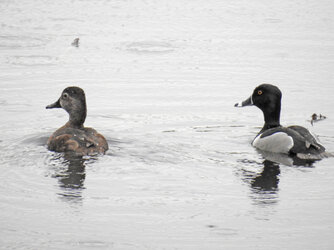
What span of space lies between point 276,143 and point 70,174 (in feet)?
13.1

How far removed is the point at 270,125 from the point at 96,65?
6034mm

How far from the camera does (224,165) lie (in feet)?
34.8

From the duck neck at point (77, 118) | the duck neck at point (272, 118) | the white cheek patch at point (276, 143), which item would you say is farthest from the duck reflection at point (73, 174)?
the duck neck at point (272, 118)

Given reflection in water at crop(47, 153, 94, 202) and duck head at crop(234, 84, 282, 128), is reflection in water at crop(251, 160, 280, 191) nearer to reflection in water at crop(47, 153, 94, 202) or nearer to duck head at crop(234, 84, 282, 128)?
duck head at crop(234, 84, 282, 128)

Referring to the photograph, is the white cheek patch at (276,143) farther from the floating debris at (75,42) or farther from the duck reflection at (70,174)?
the floating debris at (75,42)

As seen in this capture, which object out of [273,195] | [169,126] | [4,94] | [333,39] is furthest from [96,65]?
[273,195]

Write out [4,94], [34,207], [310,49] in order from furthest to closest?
[310,49]
[4,94]
[34,207]

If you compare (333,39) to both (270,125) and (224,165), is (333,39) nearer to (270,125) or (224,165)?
(270,125)

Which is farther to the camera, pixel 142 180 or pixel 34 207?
pixel 142 180

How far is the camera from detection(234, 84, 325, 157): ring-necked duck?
37.8ft

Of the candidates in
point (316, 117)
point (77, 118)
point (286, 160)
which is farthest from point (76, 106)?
point (316, 117)

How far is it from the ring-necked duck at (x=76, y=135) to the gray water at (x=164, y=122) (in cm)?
24

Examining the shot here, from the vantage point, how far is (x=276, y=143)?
12.0 m

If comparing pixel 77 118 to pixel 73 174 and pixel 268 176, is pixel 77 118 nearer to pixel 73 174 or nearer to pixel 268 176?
pixel 73 174
